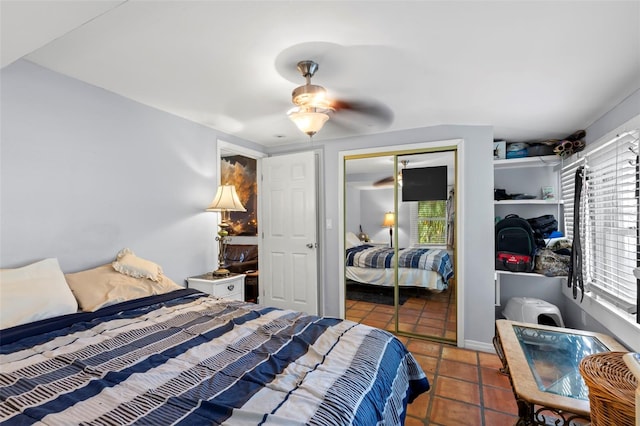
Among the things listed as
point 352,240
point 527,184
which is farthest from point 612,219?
point 352,240

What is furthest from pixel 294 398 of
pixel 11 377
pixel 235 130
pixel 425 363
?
pixel 235 130

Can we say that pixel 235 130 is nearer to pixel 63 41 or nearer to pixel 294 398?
pixel 63 41

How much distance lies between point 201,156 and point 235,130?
19.1 inches

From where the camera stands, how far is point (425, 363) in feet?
9.05

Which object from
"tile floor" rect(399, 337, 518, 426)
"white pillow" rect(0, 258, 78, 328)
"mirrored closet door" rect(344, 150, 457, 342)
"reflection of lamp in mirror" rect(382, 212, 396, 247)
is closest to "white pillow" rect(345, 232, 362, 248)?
"mirrored closet door" rect(344, 150, 457, 342)

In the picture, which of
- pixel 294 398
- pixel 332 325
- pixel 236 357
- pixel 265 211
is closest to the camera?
pixel 294 398

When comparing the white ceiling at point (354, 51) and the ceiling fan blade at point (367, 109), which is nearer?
the white ceiling at point (354, 51)

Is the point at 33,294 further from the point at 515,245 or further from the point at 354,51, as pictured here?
the point at 515,245

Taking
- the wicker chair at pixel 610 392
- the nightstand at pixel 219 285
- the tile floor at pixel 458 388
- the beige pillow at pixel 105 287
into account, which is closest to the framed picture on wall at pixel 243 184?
the nightstand at pixel 219 285

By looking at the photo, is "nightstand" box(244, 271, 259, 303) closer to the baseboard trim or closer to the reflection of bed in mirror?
the reflection of bed in mirror

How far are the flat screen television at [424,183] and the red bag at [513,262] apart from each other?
860mm

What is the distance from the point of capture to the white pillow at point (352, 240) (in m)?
3.65

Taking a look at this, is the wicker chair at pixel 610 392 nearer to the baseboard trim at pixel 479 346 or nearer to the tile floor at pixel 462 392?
the tile floor at pixel 462 392

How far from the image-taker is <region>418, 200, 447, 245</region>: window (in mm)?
3254
